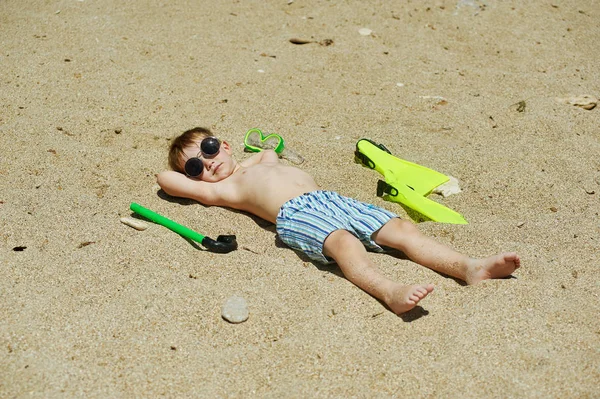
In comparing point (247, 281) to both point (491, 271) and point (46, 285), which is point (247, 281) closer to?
point (46, 285)

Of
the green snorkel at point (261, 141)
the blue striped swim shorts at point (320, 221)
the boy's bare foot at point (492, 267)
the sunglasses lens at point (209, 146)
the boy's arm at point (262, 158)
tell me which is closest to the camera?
the boy's bare foot at point (492, 267)

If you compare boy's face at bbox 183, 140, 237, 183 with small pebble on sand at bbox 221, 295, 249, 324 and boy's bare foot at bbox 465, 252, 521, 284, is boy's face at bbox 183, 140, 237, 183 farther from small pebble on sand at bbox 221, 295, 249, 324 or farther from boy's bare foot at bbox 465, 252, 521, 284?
boy's bare foot at bbox 465, 252, 521, 284

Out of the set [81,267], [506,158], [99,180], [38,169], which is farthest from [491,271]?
[38,169]

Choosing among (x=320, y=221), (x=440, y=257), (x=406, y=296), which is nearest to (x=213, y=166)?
(x=320, y=221)

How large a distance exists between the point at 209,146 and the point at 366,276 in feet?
4.19

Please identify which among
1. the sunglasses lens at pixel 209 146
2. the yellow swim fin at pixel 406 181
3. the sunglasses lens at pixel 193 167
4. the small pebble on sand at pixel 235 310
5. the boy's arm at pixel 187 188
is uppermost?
the sunglasses lens at pixel 209 146

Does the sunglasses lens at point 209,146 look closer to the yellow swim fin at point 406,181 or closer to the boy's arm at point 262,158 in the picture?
the boy's arm at point 262,158

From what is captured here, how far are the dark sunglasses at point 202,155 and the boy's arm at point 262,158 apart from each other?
25 centimetres

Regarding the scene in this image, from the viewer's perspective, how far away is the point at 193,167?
3.64 meters

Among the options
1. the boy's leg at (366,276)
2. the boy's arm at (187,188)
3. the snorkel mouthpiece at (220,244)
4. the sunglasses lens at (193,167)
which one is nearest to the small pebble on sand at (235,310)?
the snorkel mouthpiece at (220,244)

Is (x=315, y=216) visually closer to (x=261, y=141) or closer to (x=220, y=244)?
(x=220, y=244)

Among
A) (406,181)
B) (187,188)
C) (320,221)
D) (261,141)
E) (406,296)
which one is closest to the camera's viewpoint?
(406,296)

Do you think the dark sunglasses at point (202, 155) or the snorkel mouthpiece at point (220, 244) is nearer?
the snorkel mouthpiece at point (220, 244)

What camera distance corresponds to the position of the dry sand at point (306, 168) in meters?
2.47
